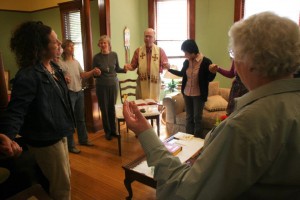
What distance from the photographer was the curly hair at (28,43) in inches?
54.4

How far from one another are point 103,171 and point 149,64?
1.57 m

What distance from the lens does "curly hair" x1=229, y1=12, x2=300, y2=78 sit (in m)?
0.63

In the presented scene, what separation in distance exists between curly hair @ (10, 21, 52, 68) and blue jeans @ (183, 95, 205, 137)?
6.54ft

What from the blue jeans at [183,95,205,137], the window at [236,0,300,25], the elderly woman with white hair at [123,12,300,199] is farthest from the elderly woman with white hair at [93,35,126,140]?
the elderly woman with white hair at [123,12,300,199]

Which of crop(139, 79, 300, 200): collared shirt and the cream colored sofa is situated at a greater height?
crop(139, 79, 300, 200): collared shirt

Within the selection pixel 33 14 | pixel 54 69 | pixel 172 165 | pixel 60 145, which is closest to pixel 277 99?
pixel 172 165

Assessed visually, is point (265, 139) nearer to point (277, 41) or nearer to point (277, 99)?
point (277, 99)

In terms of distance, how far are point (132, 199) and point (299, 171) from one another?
5.74ft

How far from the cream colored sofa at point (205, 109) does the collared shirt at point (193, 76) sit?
1.61ft

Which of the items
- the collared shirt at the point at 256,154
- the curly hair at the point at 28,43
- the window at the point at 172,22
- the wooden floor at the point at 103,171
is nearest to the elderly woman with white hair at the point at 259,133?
the collared shirt at the point at 256,154

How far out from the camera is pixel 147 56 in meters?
3.34

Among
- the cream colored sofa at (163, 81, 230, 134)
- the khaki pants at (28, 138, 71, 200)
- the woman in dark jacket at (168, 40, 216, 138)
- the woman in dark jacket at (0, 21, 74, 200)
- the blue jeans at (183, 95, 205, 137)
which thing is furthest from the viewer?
the cream colored sofa at (163, 81, 230, 134)

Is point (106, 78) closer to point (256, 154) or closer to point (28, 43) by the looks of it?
point (28, 43)

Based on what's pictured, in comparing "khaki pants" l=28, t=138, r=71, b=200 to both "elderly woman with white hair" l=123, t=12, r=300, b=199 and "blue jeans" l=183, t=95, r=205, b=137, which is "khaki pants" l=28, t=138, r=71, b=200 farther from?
"blue jeans" l=183, t=95, r=205, b=137
